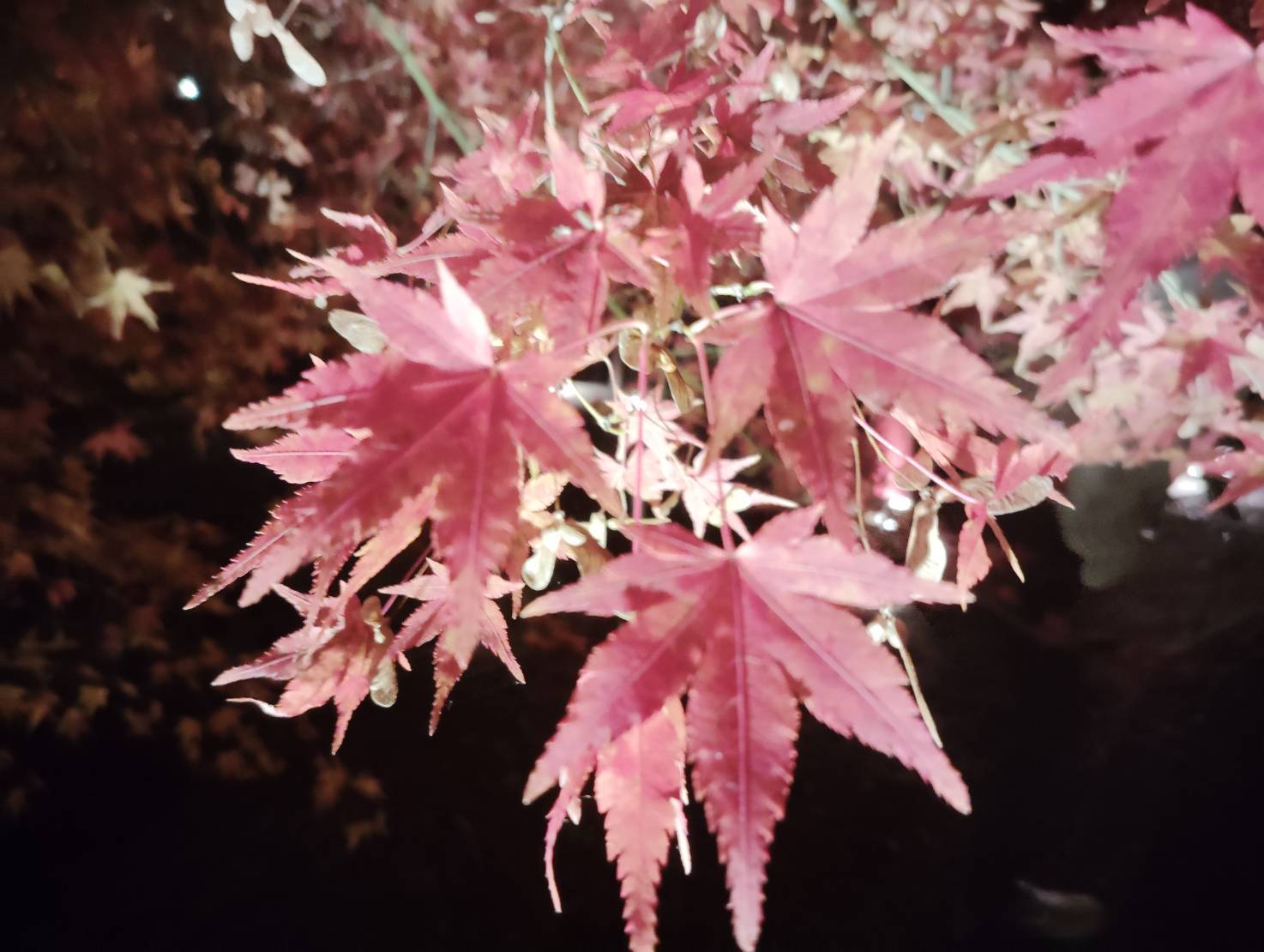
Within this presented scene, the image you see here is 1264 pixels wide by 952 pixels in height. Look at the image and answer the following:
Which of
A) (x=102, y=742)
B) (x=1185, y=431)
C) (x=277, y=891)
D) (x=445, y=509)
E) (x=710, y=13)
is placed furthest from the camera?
(x=102, y=742)

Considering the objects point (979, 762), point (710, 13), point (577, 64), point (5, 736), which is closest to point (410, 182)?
point (577, 64)

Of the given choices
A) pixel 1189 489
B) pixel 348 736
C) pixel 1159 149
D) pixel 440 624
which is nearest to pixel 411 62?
pixel 440 624

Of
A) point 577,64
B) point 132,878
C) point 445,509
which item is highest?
point 577,64

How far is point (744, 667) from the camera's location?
0.54m

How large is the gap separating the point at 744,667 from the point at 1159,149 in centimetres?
51

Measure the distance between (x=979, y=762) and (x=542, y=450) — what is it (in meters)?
2.59

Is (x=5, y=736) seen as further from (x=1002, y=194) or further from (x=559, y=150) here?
(x=1002, y=194)

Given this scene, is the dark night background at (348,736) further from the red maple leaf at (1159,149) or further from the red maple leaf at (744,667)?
the red maple leaf at (1159,149)

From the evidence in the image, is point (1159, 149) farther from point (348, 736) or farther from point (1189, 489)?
point (1189, 489)

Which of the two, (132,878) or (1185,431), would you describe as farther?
(132,878)

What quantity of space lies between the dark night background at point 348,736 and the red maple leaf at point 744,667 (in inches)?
85.8

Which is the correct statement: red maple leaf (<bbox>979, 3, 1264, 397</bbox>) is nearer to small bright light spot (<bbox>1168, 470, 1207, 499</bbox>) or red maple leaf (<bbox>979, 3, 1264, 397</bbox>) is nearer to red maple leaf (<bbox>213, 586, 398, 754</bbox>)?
red maple leaf (<bbox>213, 586, 398, 754</bbox>)

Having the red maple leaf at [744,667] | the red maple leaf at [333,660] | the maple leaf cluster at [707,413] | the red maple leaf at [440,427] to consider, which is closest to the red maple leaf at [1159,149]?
the maple leaf cluster at [707,413]

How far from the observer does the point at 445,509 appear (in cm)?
51
